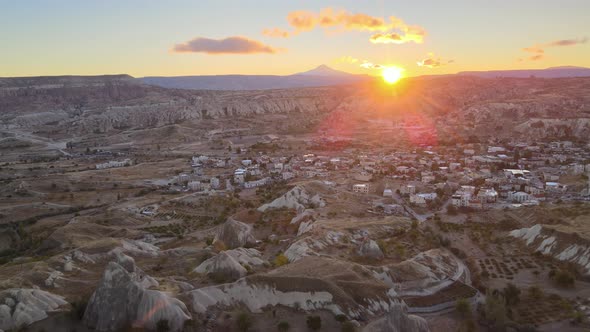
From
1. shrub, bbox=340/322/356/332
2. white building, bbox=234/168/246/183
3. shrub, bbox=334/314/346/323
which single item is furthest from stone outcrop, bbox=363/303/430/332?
white building, bbox=234/168/246/183

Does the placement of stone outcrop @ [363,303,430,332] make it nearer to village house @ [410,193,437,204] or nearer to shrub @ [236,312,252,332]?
shrub @ [236,312,252,332]

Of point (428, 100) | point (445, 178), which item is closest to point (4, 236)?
point (445, 178)

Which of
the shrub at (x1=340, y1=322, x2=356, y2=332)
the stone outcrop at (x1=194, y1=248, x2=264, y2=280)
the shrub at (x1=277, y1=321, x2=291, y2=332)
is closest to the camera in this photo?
the shrub at (x1=340, y1=322, x2=356, y2=332)

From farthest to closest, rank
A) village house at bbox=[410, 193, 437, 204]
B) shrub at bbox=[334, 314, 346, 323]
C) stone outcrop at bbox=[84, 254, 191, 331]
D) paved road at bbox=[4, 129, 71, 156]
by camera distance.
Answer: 1. paved road at bbox=[4, 129, 71, 156]
2. village house at bbox=[410, 193, 437, 204]
3. shrub at bbox=[334, 314, 346, 323]
4. stone outcrop at bbox=[84, 254, 191, 331]

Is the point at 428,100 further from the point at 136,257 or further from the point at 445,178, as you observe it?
the point at 136,257

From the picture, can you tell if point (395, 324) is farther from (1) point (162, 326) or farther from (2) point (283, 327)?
(1) point (162, 326)
